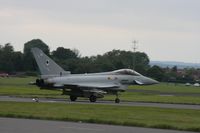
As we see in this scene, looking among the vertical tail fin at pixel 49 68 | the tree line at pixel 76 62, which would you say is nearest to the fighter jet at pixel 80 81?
the vertical tail fin at pixel 49 68

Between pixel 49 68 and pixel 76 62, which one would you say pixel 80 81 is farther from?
pixel 76 62

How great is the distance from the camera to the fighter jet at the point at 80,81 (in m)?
41.9

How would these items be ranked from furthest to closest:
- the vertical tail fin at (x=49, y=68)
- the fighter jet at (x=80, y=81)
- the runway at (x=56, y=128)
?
Result: the vertical tail fin at (x=49, y=68) → the fighter jet at (x=80, y=81) → the runway at (x=56, y=128)

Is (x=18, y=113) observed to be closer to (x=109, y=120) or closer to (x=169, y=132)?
(x=109, y=120)

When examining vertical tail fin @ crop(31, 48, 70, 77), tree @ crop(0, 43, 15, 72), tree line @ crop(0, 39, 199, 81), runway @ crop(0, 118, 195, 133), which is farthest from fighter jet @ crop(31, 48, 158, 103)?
tree @ crop(0, 43, 15, 72)

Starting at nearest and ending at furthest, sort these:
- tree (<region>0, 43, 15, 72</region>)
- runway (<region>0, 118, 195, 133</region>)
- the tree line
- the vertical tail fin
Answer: runway (<region>0, 118, 195, 133</region>) < the vertical tail fin < the tree line < tree (<region>0, 43, 15, 72</region>)

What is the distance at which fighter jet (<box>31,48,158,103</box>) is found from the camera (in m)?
41.9

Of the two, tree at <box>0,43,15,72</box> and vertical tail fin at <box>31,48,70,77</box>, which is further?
tree at <box>0,43,15,72</box>

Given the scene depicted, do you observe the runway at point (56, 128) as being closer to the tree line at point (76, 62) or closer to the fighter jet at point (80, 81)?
the fighter jet at point (80, 81)

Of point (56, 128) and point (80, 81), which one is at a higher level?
point (80, 81)

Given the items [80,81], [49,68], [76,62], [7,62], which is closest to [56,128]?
[80,81]

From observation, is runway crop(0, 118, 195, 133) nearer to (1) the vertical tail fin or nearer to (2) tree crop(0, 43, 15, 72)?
(1) the vertical tail fin

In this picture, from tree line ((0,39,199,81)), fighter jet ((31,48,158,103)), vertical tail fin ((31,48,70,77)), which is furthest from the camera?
tree line ((0,39,199,81))

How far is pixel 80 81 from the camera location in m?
42.7
